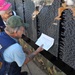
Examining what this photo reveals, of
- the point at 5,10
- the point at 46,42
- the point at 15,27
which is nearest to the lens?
the point at 15,27

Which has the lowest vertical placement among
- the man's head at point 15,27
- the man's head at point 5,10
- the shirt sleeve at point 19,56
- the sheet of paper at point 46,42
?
the sheet of paper at point 46,42

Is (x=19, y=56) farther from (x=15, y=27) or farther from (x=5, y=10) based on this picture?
(x=5, y=10)

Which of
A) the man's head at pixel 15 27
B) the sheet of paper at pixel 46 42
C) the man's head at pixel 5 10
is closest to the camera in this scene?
the man's head at pixel 15 27

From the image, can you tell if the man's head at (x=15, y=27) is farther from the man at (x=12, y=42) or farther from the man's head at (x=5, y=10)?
the man's head at (x=5, y=10)

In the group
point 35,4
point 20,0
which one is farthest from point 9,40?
point 20,0

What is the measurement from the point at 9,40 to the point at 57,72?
1148mm

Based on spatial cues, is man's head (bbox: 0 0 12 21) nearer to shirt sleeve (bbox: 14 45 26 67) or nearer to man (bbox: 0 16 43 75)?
man (bbox: 0 16 43 75)

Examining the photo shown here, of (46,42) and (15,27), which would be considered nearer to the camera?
(15,27)

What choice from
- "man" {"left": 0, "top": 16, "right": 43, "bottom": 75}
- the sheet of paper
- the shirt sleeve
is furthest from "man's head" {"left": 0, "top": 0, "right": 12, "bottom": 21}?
the shirt sleeve

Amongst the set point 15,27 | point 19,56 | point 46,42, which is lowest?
point 46,42

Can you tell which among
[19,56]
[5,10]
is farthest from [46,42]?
[5,10]

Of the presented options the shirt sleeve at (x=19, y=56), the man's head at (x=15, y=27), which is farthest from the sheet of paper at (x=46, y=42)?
the man's head at (x=15, y=27)

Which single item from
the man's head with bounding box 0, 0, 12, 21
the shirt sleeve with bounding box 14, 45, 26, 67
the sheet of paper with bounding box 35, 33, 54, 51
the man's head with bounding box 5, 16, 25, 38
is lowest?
the sheet of paper with bounding box 35, 33, 54, 51

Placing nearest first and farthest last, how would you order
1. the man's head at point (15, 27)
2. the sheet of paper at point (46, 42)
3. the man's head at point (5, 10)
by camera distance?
the man's head at point (15, 27) < the sheet of paper at point (46, 42) < the man's head at point (5, 10)
